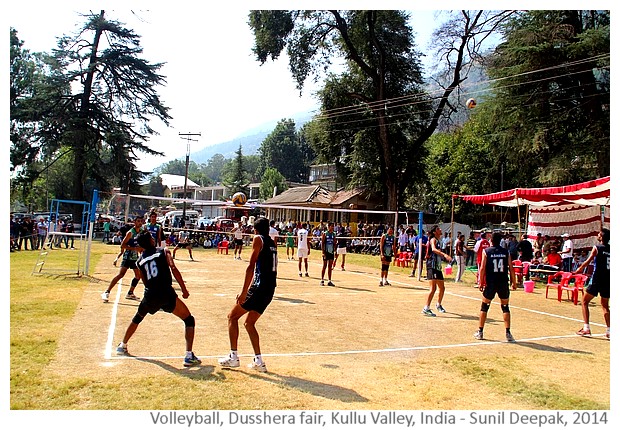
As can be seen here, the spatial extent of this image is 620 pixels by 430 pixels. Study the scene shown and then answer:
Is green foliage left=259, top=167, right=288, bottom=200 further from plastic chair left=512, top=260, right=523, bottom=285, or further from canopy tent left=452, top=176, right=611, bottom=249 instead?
plastic chair left=512, top=260, right=523, bottom=285

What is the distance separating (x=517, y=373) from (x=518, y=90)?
985 inches

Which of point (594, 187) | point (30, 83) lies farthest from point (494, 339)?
point (30, 83)

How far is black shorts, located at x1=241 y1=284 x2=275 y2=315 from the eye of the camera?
6.46 m

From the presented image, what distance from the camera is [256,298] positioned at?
647 centimetres

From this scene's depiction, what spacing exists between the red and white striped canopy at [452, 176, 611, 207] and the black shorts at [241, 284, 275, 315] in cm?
1329

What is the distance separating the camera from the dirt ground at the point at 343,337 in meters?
6.53

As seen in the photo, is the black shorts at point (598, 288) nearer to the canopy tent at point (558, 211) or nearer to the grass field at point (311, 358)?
the grass field at point (311, 358)

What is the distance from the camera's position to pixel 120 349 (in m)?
6.96

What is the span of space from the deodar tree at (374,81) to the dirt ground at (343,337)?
2289 cm

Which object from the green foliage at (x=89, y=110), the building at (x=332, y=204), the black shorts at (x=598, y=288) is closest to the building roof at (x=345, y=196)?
the building at (x=332, y=204)

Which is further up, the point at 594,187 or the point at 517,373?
the point at 594,187

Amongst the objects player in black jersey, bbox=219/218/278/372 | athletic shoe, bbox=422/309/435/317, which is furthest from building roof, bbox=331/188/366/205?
player in black jersey, bbox=219/218/278/372

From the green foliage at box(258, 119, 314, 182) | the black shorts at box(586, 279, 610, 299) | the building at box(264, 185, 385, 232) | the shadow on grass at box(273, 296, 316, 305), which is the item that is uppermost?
the green foliage at box(258, 119, 314, 182)

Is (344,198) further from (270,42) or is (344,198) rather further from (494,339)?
(494,339)
